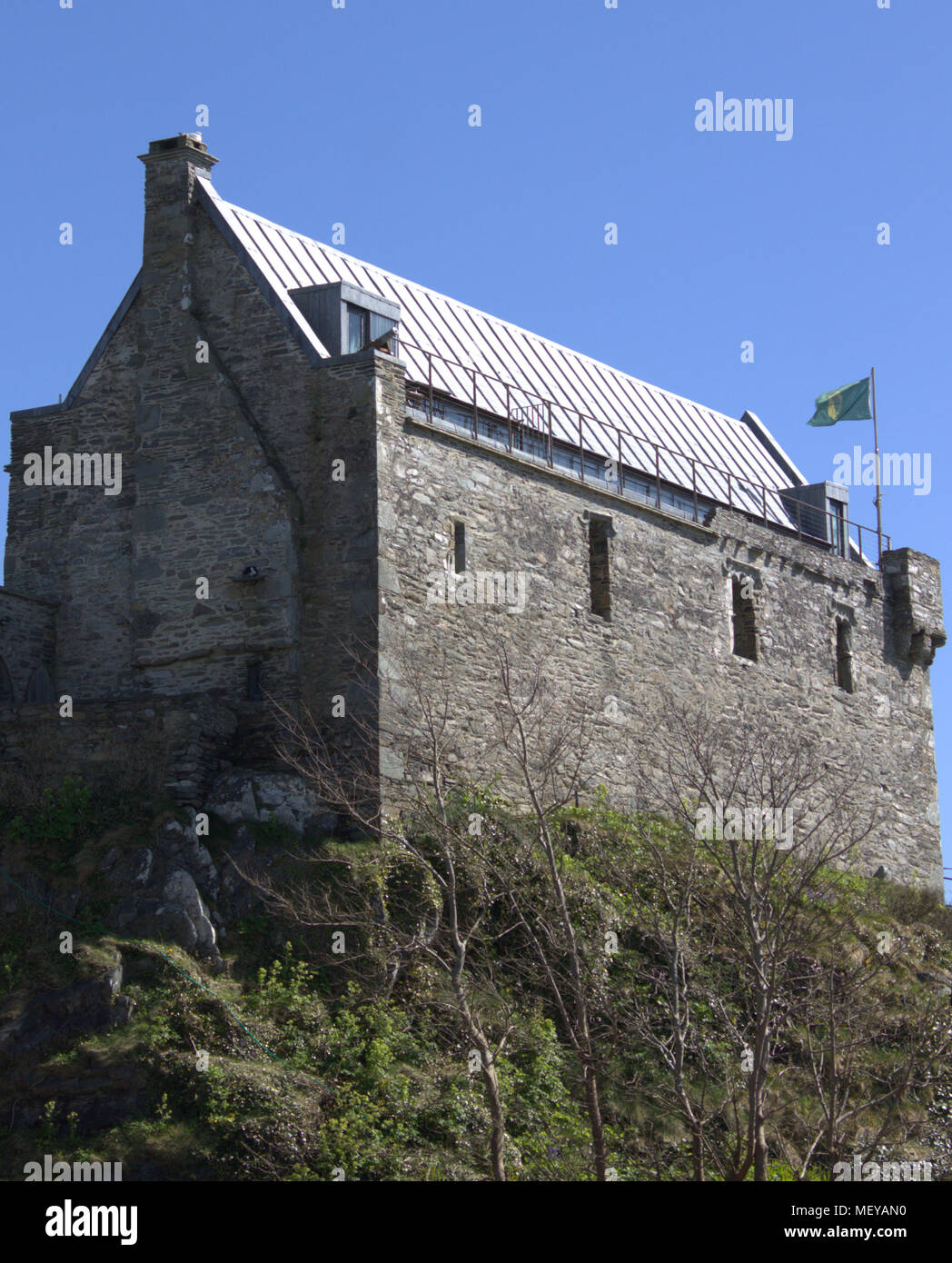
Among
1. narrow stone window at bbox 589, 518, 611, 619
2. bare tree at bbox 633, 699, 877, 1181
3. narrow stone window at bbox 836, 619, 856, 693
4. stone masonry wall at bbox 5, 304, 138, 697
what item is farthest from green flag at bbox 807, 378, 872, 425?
stone masonry wall at bbox 5, 304, 138, 697

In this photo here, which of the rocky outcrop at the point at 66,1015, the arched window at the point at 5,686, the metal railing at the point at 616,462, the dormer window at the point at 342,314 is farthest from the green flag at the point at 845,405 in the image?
the rocky outcrop at the point at 66,1015

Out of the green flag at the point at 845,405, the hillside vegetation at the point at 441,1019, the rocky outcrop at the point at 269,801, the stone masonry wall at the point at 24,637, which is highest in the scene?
the green flag at the point at 845,405

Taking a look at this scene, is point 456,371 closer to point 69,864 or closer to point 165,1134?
point 69,864

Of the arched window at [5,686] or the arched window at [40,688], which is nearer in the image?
the arched window at [5,686]

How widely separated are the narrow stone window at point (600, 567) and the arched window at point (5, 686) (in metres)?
10.3

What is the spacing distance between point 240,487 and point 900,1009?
13574 millimetres

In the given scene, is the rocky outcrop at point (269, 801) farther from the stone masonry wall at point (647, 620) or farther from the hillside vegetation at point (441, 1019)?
the stone masonry wall at point (647, 620)

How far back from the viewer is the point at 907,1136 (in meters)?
27.4

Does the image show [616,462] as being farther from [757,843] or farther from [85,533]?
[757,843]

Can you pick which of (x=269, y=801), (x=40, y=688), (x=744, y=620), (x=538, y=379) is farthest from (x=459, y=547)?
(x=744, y=620)

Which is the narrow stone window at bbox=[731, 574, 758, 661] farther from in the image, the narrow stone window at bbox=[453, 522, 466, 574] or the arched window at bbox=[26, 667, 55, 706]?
the arched window at bbox=[26, 667, 55, 706]

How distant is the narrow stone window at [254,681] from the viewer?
33531 millimetres

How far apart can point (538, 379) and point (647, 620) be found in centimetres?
616
